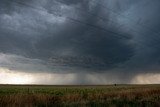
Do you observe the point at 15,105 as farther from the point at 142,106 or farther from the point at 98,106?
the point at 142,106

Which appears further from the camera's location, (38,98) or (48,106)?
(38,98)

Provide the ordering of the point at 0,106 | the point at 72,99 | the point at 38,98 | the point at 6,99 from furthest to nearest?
the point at 72,99 < the point at 38,98 < the point at 6,99 < the point at 0,106

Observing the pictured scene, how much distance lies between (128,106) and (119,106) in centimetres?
62

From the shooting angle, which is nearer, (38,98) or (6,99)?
(6,99)

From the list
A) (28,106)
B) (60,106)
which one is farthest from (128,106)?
(28,106)

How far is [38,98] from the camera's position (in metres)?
21.6

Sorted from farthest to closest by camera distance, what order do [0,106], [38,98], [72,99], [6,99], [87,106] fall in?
[72,99] → [38,98] → [6,99] → [87,106] → [0,106]

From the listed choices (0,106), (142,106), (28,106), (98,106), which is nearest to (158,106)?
(142,106)

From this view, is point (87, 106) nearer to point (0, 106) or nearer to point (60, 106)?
point (60, 106)

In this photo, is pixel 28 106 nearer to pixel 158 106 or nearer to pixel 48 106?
pixel 48 106

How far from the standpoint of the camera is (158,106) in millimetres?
17266

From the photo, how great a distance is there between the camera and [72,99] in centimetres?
2345

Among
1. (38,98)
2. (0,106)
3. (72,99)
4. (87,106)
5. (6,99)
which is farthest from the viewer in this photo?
(72,99)

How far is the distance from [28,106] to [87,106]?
367 centimetres
